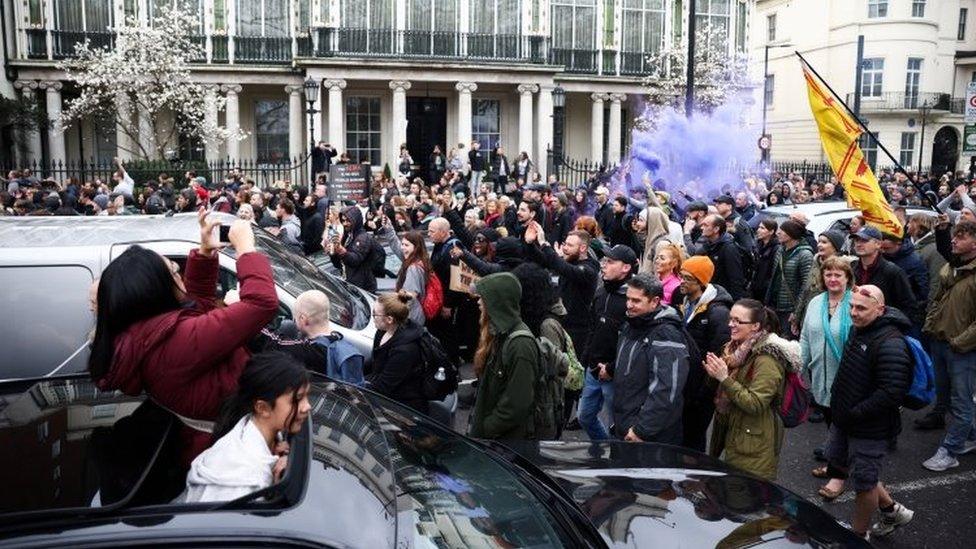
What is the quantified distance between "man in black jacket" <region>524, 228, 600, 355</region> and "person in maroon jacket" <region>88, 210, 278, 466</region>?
164 inches

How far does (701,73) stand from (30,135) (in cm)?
2716

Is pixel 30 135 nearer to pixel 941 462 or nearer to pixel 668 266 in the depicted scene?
pixel 668 266

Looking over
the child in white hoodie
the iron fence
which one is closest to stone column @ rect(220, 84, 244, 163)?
the iron fence

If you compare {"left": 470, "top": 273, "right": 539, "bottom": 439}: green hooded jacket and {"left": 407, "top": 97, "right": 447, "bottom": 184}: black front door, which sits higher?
{"left": 407, "top": 97, "right": 447, "bottom": 184}: black front door

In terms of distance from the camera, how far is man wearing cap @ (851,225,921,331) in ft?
23.9

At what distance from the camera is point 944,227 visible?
794 cm

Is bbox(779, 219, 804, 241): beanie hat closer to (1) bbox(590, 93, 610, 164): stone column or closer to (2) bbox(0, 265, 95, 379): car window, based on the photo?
(2) bbox(0, 265, 95, 379): car window

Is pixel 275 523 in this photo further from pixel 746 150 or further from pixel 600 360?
pixel 746 150

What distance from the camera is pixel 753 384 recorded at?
480 cm

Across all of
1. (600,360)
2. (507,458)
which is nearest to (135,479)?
(507,458)

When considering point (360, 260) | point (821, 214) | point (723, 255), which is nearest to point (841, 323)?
point (723, 255)

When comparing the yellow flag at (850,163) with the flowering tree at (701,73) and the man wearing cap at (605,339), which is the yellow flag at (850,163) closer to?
the man wearing cap at (605,339)

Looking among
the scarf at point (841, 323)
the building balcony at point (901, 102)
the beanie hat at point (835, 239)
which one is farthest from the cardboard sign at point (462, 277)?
the building balcony at point (901, 102)

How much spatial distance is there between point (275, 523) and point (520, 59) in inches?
1228
